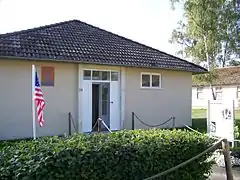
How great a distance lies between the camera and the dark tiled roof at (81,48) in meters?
13.3

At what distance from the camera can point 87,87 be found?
14.8m

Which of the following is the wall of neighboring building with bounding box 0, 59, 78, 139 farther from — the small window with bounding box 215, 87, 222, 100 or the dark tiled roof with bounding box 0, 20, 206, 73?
the small window with bounding box 215, 87, 222, 100

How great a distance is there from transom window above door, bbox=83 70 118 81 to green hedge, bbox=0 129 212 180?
9.66 metres

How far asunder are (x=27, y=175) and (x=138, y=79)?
12963 mm

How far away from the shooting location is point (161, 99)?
1717 centimetres

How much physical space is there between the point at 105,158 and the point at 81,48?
1132cm

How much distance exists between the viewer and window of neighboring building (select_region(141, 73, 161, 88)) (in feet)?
54.5

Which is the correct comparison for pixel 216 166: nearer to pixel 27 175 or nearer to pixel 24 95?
pixel 27 175

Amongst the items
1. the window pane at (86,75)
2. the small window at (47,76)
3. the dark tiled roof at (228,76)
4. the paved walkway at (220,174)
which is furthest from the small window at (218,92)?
the paved walkway at (220,174)

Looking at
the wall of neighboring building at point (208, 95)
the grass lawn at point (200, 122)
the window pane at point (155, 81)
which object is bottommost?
the grass lawn at point (200, 122)

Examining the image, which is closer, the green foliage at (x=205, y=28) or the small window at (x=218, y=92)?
the green foliage at (x=205, y=28)

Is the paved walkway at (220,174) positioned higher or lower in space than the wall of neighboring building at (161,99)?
lower

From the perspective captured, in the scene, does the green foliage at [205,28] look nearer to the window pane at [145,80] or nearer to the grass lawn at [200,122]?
the grass lawn at [200,122]

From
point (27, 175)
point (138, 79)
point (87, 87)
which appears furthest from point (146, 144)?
point (138, 79)
